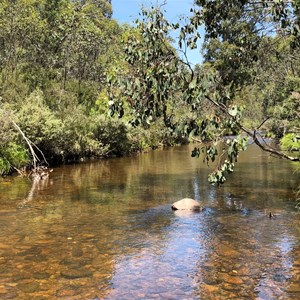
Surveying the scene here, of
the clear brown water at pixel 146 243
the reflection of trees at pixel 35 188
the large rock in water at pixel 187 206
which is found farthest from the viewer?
the reflection of trees at pixel 35 188

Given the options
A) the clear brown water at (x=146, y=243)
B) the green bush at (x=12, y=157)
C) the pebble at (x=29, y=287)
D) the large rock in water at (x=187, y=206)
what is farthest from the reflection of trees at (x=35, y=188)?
the pebble at (x=29, y=287)

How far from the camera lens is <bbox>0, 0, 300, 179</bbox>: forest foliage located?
9172mm

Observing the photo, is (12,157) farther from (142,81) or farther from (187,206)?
(142,81)

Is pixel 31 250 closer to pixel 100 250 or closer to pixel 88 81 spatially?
pixel 100 250

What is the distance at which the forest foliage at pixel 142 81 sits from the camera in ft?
30.1

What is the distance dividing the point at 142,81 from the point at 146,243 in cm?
387

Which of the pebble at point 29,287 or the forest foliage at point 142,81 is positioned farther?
the forest foliage at point 142,81

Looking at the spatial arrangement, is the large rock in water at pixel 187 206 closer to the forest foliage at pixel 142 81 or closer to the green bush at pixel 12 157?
the forest foliage at pixel 142 81

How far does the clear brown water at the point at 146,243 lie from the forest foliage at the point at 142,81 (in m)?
1.96

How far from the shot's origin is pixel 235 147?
873 centimetres

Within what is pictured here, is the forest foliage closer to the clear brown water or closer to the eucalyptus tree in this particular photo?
the eucalyptus tree

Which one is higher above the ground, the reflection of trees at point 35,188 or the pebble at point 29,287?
the reflection of trees at point 35,188

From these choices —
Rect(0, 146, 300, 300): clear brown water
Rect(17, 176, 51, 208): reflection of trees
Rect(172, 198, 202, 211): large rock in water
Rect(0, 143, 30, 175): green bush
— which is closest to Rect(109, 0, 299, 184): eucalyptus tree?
Rect(0, 146, 300, 300): clear brown water

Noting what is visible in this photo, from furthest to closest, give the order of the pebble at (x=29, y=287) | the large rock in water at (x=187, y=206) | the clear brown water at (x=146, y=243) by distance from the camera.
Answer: the large rock in water at (x=187, y=206) < the clear brown water at (x=146, y=243) < the pebble at (x=29, y=287)
